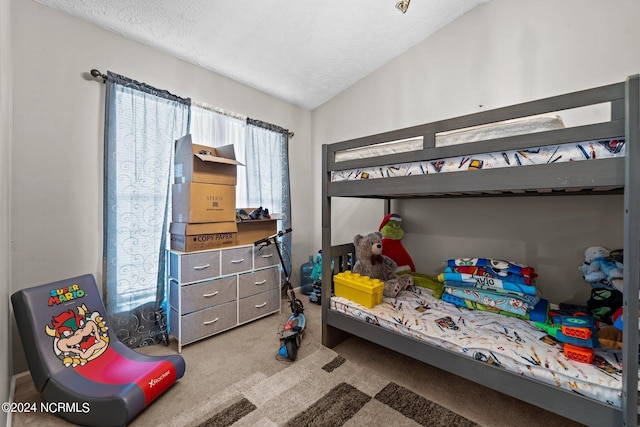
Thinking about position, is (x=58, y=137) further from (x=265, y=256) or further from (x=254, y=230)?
(x=265, y=256)

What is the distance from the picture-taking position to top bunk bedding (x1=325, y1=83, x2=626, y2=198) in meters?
1.08

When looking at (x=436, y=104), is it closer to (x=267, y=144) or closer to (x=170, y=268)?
(x=267, y=144)

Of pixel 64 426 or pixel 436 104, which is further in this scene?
pixel 436 104

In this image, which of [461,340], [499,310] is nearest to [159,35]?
[461,340]

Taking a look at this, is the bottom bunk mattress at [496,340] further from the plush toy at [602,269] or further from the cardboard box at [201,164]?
the cardboard box at [201,164]

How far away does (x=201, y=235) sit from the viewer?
223 cm

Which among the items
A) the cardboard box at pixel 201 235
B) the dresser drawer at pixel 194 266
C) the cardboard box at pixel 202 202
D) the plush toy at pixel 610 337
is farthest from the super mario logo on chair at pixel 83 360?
the plush toy at pixel 610 337

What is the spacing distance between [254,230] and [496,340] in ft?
7.01

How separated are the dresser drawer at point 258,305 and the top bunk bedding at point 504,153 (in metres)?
1.49

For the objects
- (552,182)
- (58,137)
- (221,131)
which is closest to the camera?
(552,182)

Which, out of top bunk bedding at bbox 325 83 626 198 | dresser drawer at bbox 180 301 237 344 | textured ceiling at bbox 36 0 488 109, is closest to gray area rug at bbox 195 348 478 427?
dresser drawer at bbox 180 301 237 344

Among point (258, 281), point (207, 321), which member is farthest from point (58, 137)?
point (258, 281)

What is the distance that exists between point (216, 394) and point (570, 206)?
277cm

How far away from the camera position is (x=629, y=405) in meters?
1.00
